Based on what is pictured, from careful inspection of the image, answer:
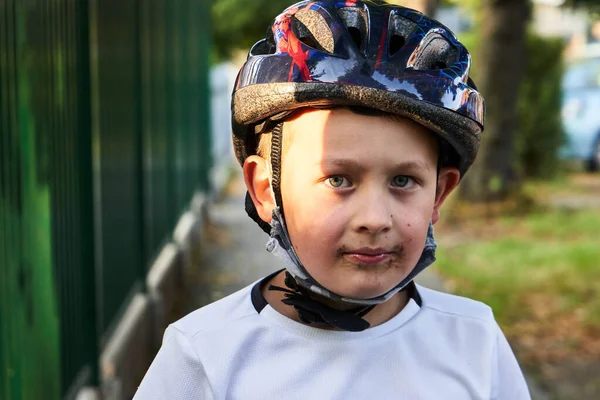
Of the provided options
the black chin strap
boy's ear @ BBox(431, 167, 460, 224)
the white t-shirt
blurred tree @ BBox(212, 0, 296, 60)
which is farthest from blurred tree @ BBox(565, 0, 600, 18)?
blurred tree @ BBox(212, 0, 296, 60)

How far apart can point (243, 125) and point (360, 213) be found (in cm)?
48

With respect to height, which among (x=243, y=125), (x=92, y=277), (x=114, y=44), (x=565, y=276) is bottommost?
(x=565, y=276)

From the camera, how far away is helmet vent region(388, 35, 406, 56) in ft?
7.19

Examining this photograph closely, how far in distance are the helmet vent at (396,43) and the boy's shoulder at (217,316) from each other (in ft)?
2.40

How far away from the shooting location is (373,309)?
225 cm

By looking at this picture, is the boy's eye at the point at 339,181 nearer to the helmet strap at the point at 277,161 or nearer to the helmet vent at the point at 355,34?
the helmet strap at the point at 277,161

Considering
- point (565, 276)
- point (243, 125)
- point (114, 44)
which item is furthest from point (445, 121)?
point (565, 276)

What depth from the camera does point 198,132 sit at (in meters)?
12.5

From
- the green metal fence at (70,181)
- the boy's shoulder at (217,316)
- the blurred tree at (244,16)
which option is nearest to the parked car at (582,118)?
the blurred tree at (244,16)

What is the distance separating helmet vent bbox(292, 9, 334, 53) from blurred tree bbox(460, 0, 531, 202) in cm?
1011

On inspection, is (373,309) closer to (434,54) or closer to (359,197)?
(359,197)

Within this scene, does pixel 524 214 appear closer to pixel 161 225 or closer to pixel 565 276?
pixel 565 276

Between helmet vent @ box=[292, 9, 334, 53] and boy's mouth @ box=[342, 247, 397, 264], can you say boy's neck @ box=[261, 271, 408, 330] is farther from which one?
helmet vent @ box=[292, 9, 334, 53]

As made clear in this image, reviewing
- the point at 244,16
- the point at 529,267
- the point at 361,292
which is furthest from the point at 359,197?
the point at 244,16
